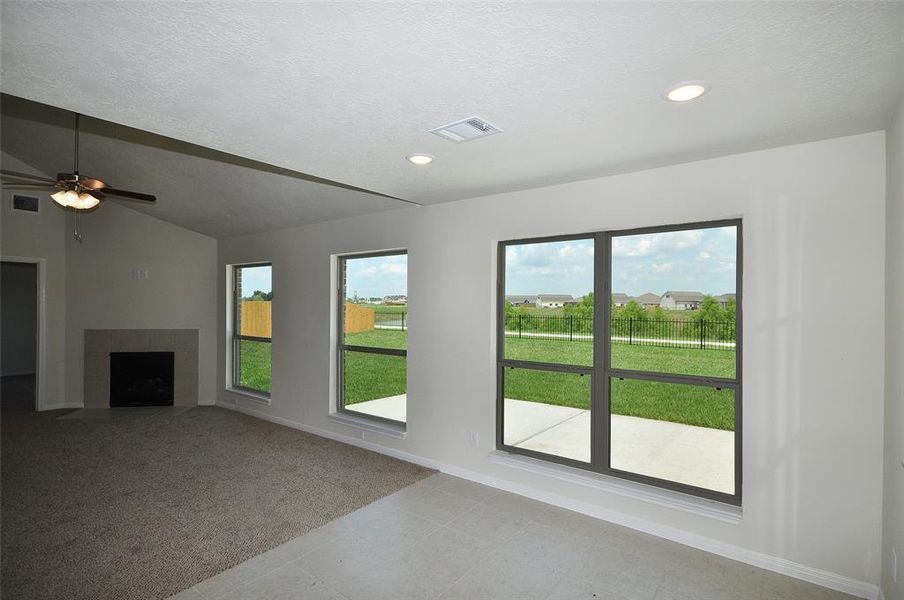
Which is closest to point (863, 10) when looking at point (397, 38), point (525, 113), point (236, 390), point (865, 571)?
point (525, 113)

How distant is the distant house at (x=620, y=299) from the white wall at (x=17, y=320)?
35.6ft

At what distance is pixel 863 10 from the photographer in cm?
142

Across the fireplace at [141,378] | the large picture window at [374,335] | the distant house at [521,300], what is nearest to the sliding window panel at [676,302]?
the distant house at [521,300]

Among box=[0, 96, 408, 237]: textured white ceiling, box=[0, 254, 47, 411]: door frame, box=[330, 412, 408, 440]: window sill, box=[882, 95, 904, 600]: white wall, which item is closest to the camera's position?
box=[882, 95, 904, 600]: white wall

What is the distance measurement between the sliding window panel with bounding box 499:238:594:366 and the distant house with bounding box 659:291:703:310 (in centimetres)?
53

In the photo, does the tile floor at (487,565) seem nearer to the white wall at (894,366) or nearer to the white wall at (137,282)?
the white wall at (894,366)

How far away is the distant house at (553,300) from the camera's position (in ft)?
12.1

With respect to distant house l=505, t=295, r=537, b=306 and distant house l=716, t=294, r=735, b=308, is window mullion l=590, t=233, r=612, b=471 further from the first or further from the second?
distant house l=716, t=294, r=735, b=308

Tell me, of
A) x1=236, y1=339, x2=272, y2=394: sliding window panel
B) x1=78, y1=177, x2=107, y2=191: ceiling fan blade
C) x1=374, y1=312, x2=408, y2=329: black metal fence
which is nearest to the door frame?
x1=236, y1=339, x2=272, y2=394: sliding window panel

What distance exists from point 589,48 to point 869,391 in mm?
2322

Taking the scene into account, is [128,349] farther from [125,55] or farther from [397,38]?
[397,38]

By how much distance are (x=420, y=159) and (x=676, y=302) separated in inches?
78.2

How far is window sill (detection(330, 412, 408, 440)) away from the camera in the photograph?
15.2ft

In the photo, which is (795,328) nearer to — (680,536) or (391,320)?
(680,536)
